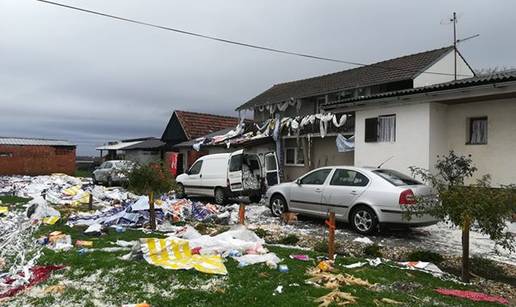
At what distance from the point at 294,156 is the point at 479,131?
10580 millimetres

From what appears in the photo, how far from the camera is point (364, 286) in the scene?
18.2 ft

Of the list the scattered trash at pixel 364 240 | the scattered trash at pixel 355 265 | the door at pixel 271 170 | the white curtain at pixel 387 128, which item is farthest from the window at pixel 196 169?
the scattered trash at pixel 355 265

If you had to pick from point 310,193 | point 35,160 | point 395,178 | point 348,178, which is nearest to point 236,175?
point 310,193

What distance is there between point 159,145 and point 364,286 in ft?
104

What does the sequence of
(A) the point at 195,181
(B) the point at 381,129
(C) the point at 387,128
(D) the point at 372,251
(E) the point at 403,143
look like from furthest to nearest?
(A) the point at 195,181, (B) the point at 381,129, (C) the point at 387,128, (E) the point at 403,143, (D) the point at 372,251

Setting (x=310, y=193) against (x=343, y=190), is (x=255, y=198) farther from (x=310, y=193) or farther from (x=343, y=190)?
(x=343, y=190)

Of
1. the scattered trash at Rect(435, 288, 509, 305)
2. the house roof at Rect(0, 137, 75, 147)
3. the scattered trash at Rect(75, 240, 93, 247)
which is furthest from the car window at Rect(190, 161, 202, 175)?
the house roof at Rect(0, 137, 75, 147)

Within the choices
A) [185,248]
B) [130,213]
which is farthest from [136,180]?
[185,248]

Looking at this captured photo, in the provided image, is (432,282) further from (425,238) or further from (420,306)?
(425,238)

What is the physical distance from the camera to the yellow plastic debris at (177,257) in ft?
20.3

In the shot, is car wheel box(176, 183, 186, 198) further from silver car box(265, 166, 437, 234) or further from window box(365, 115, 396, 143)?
window box(365, 115, 396, 143)

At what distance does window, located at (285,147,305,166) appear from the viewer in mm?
22920

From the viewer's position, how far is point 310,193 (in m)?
11.4

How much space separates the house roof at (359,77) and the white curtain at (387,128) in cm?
457
